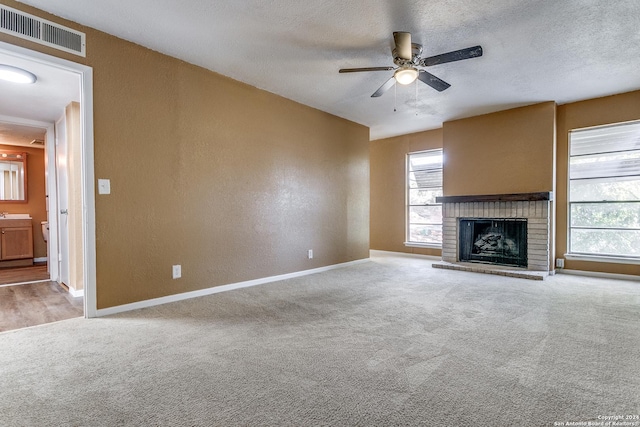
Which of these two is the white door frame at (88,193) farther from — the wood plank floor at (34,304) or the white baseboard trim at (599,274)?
the white baseboard trim at (599,274)

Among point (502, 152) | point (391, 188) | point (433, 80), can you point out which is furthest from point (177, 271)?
point (502, 152)

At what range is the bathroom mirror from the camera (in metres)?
5.91

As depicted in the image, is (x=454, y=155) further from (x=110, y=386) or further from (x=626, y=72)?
(x=110, y=386)

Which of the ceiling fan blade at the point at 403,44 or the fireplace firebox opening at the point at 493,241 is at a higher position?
the ceiling fan blade at the point at 403,44

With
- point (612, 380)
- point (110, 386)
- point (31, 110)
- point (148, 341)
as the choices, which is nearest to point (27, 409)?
point (110, 386)

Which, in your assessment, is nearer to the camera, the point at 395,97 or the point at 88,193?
the point at 88,193

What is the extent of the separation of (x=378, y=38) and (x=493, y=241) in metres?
3.83

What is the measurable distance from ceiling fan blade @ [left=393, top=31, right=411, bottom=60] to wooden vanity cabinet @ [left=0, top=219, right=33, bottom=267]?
6971mm

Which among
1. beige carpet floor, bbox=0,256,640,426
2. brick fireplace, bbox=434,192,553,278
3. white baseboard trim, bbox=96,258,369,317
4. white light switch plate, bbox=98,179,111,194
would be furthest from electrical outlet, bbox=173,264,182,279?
brick fireplace, bbox=434,192,553,278

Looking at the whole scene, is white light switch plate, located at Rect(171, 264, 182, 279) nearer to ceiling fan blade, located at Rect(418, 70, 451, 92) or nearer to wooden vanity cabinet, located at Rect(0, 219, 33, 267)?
ceiling fan blade, located at Rect(418, 70, 451, 92)

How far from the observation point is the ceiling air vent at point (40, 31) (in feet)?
7.65

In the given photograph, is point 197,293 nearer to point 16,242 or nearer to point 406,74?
point 406,74

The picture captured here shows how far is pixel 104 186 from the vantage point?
9.22 feet

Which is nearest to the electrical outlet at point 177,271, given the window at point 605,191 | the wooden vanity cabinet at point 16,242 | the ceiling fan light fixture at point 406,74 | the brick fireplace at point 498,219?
the ceiling fan light fixture at point 406,74
